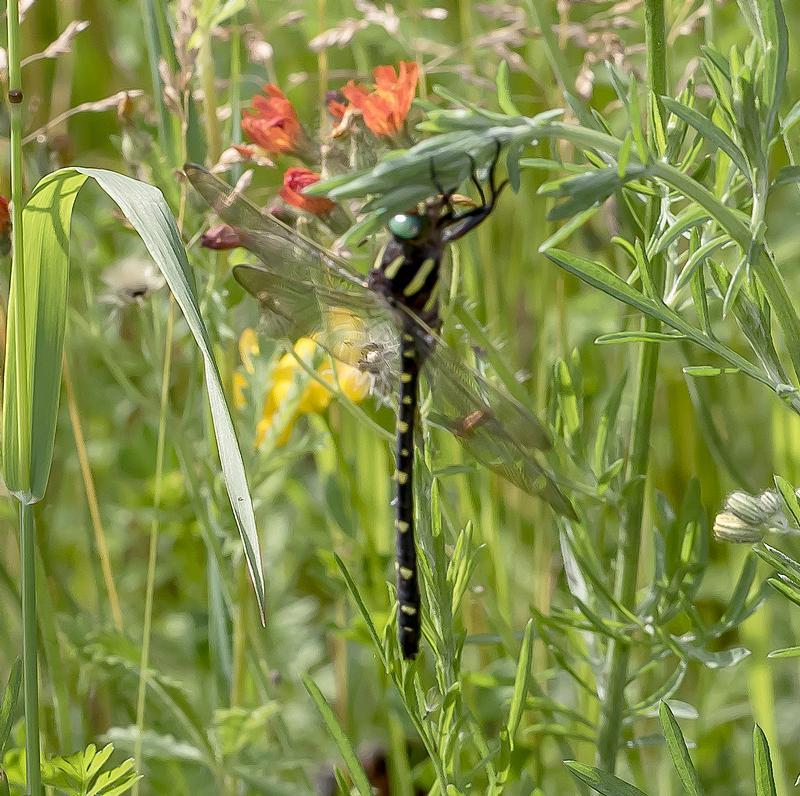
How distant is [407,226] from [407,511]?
0.35 m

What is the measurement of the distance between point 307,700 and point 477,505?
2.22ft

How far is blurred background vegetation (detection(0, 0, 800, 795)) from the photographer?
1.53 metres

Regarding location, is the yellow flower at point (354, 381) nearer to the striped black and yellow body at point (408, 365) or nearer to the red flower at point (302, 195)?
the striped black and yellow body at point (408, 365)

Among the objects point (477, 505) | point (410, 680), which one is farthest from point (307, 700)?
point (410, 680)

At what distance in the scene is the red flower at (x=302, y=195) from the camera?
1235mm

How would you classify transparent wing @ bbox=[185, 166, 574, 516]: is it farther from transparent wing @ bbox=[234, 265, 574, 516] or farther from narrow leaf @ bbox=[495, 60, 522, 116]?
narrow leaf @ bbox=[495, 60, 522, 116]

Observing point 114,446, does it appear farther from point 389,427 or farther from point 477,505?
point 477,505

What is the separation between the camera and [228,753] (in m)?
1.58

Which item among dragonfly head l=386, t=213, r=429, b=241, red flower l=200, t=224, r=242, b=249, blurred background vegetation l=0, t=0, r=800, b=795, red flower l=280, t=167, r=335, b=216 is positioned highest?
red flower l=280, t=167, r=335, b=216

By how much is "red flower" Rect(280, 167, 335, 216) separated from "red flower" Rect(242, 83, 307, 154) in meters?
0.07

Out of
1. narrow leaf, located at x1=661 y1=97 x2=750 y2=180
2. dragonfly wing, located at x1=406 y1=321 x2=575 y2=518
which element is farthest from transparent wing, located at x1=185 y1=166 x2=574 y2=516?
narrow leaf, located at x1=661 y1=97 x2=750 y2=180

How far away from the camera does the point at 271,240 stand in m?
1.41

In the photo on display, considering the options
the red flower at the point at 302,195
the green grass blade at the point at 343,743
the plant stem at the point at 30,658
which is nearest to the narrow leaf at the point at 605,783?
the green grass blade at the point at 343,743

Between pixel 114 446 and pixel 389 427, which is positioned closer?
pixel 389 427
